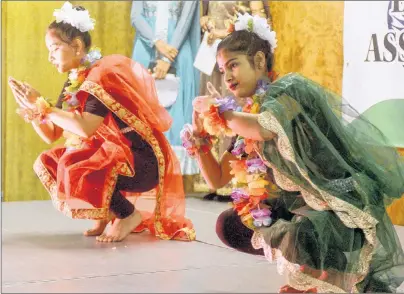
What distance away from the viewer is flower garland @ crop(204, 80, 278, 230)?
9.21 feet

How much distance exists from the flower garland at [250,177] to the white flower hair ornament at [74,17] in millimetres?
1220

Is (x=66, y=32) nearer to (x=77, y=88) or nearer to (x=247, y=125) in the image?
(x=77, y=88)

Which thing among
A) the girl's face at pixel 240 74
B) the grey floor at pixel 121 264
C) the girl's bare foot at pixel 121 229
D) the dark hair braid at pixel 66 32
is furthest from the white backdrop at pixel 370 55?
the girl's face at pixel 240 74

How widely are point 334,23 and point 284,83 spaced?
8.53 ft

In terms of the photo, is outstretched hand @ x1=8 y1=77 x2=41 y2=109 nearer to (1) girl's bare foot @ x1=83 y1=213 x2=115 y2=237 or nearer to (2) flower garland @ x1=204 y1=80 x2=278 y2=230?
(1) girl's bare foot @ x1=83 y1=213 x2=115 y2=237

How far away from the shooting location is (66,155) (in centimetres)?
378

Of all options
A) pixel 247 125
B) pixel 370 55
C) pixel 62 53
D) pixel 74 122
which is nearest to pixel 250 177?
pixel 247 125

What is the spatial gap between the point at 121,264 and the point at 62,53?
1.01 m

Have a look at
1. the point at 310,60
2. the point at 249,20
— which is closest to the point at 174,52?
the point at 310,60

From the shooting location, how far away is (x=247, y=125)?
2.68 metres

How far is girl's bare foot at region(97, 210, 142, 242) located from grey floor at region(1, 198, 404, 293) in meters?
0.05

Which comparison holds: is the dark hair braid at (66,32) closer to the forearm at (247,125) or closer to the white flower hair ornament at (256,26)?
the white flower hair ornament at (256,26)

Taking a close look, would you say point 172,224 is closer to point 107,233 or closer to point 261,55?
point 107,233

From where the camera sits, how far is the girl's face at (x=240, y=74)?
114 inches
